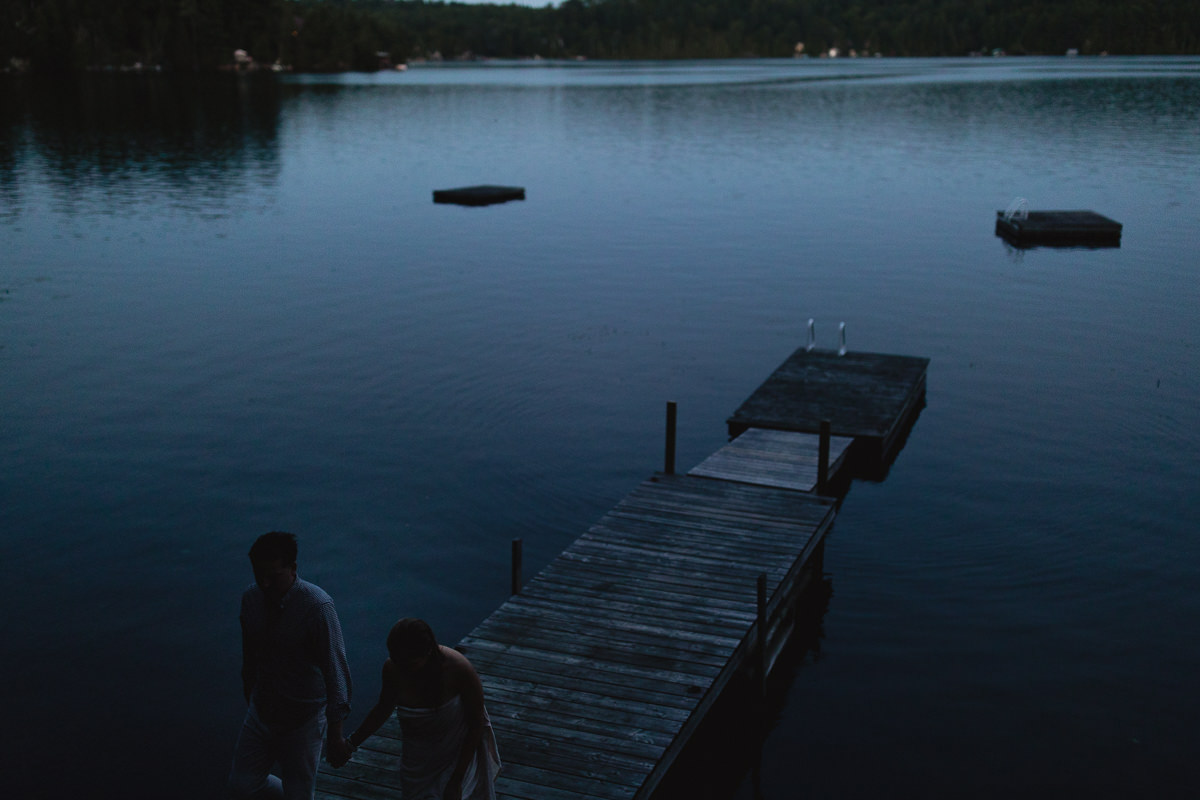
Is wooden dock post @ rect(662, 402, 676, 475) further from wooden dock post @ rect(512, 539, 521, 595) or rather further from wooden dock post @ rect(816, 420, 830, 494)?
wooden dock post @ rect(512, 539, 521, 595)

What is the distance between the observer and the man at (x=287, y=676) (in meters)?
7.87

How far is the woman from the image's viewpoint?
7148mm

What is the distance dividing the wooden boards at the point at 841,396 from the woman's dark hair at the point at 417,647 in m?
13.2

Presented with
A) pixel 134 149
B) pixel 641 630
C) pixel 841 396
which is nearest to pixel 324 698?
pixel 641 630

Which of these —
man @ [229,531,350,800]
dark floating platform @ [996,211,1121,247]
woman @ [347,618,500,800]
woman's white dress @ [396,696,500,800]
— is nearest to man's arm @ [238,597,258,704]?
man @ [229,531,350,800]

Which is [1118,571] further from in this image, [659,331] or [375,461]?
[659,331]

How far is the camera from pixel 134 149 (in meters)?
76.9

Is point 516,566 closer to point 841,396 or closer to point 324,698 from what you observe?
point 324,698

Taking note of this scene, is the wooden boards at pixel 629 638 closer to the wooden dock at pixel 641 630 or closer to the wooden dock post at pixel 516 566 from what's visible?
the wooden dock at pixel 641 630

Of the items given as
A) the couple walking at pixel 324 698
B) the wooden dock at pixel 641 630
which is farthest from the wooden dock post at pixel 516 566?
the couple walking at pixel 324 698

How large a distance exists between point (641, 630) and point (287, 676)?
5481 millimetres

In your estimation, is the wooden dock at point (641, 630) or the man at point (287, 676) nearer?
the man at point (287, 676)

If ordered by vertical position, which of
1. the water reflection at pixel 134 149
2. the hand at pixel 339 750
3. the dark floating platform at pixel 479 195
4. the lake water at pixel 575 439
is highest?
the water reflection at pixel 134 149

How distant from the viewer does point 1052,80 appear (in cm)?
17325
